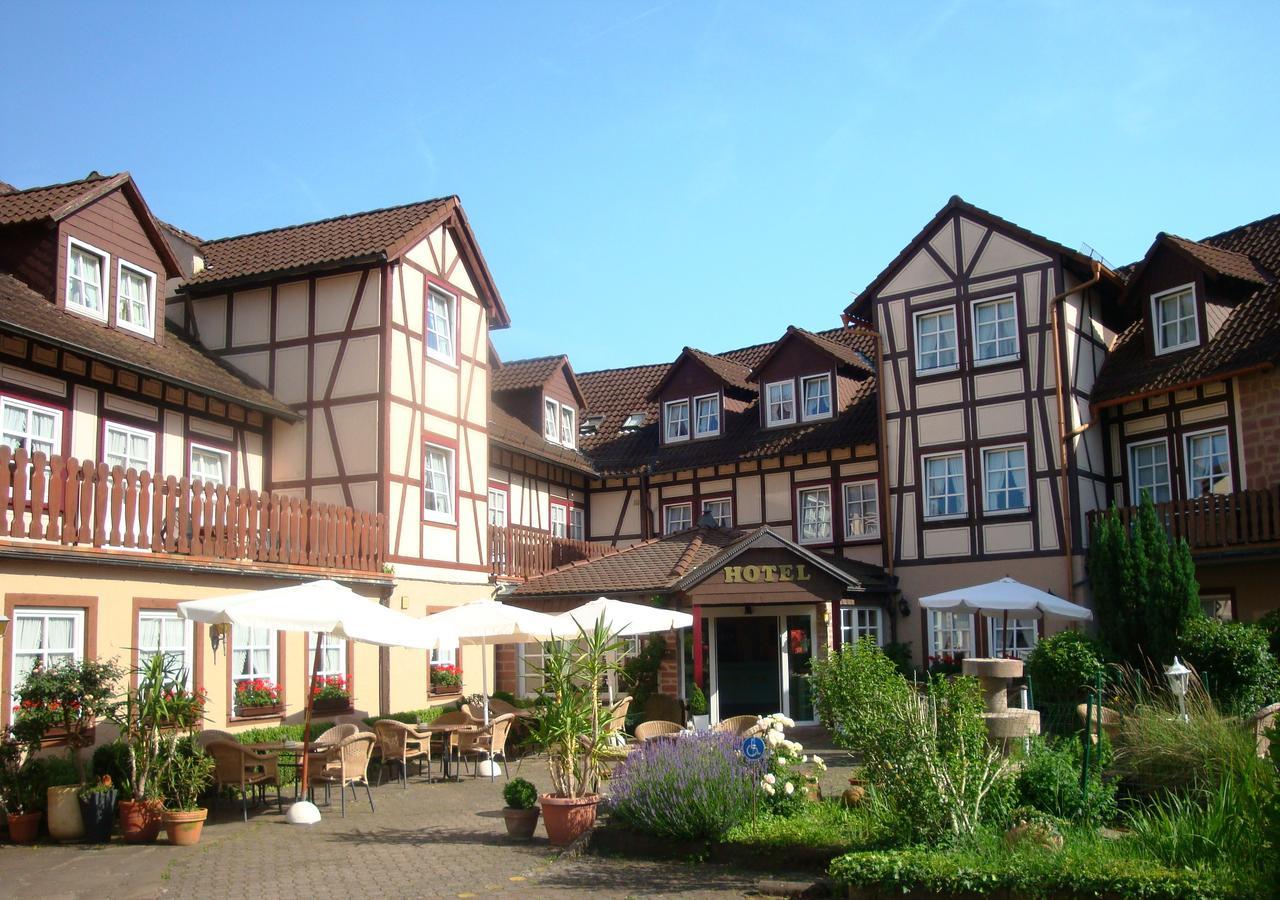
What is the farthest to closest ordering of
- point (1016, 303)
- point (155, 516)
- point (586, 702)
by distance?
point (1016, 303), point (155, 516), point (586, 702)

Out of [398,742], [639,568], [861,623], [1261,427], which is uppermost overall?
[1261,427]

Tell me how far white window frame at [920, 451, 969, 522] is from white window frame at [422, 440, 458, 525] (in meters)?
9.25

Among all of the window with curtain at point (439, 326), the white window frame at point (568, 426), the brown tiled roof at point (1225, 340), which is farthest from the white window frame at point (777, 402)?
the window with curtain at point (439, 326)

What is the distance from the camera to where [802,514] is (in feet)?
84.0

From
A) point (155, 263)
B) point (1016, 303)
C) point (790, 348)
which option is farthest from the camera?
point (790, 348)

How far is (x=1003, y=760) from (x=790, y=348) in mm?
17392

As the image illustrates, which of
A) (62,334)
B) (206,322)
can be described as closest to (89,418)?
(62,334)

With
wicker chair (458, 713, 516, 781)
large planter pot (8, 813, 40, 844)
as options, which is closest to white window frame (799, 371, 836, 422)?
wicker chair (458, 713, 516, 781)

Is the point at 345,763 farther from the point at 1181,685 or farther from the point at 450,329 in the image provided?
the point at 450,329

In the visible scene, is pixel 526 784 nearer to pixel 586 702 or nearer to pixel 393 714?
pixel 586 702

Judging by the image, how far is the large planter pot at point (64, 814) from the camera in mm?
11438

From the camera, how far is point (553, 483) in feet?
87.6

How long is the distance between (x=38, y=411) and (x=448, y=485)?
24.7ft

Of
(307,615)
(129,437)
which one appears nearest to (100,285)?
(129,437)
